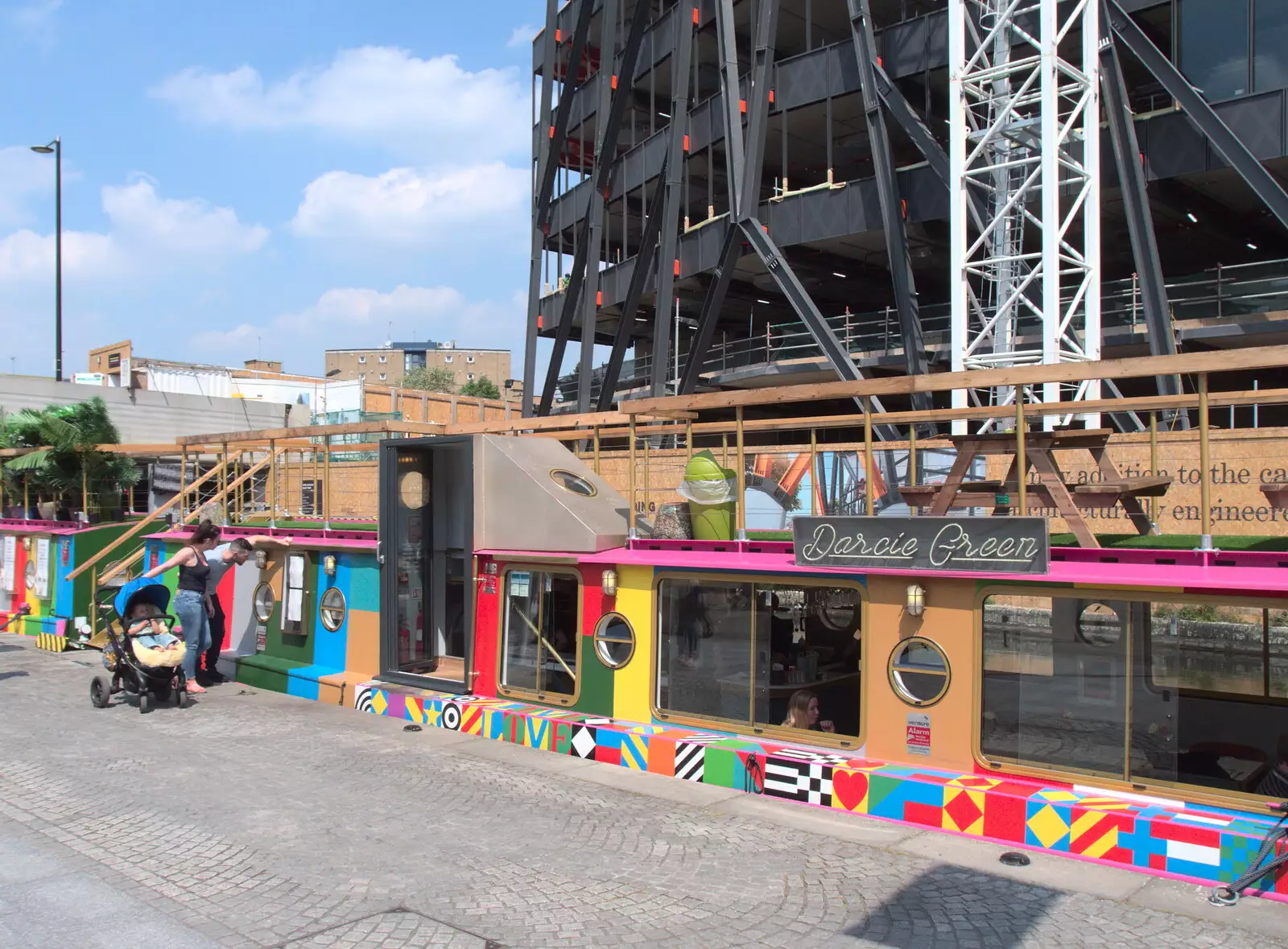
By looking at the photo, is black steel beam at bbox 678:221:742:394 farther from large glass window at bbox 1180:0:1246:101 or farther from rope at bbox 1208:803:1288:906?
rope at bbox 1208:803:1288:906

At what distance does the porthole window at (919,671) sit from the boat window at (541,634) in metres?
3.38

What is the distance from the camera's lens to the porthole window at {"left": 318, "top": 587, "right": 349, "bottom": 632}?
40.1ft

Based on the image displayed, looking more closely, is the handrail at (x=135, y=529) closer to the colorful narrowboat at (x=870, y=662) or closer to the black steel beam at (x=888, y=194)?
the colorful narrowboat at (x=870, y=662)

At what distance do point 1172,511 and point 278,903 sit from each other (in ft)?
53.7

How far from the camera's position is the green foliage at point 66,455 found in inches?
728

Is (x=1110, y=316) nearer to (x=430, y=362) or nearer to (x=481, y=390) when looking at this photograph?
(x=481, y=390)

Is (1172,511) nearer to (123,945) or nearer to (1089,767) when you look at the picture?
(1089,767)

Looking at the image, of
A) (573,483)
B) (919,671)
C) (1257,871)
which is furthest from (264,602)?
(1257,871)

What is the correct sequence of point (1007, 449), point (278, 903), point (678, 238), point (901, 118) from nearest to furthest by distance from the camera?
point (278, 903) → point (1007, 449) → point (901, 118) → point (678, 238)

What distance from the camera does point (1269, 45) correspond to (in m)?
20.6

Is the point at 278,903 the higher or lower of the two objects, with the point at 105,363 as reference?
lower

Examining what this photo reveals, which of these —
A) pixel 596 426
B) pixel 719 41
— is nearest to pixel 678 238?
pixel 719 41

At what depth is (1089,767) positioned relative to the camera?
687cm

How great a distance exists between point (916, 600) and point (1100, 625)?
1.29 meters
